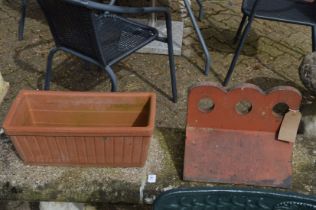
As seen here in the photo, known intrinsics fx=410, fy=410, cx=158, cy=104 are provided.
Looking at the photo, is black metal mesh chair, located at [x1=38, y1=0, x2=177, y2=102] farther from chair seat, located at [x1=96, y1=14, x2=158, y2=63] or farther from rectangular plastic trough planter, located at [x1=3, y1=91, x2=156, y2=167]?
rectangular plastic trough planter, located at [x1=3, y1=91, x2=156, y2=167]

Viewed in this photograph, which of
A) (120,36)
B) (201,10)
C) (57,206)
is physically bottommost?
(57,206)

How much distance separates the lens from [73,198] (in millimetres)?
1822

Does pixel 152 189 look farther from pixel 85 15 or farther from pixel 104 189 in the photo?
pixel 85 15

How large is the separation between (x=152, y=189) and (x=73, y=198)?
35 cm

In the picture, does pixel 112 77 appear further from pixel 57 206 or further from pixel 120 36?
pixel 57 206

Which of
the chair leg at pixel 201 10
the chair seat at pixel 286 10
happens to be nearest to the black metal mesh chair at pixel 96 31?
the chair seat at pixel 286 10

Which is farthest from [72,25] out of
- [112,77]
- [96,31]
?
[112,77]

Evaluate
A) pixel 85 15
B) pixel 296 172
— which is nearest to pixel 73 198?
pixel 85 15

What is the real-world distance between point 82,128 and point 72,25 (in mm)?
735

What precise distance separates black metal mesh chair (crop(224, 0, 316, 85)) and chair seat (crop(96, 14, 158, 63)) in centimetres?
70

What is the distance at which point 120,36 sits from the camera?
102 inches

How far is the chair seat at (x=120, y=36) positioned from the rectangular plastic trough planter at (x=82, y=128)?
473 mm

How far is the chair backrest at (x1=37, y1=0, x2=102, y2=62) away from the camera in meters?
2.07

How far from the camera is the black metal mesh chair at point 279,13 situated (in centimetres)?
290
